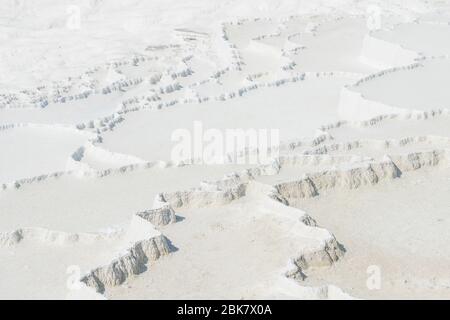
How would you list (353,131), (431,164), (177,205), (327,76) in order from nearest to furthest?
(177,205)
(431,164)
(353,131)
(327,76)

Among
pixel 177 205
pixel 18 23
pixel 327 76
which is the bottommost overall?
pixel 18 23

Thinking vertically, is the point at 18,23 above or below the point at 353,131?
below

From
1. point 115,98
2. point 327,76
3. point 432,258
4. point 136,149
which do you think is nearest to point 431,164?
point 432,258

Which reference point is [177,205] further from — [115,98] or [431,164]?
[115,98]

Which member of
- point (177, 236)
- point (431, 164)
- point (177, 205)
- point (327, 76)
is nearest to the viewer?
point (177, 236)

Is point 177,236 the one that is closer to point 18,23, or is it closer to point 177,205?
point 177,205

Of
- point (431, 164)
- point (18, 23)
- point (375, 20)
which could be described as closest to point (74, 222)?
point (431, 164)

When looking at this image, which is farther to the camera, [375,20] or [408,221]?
[375,20]
